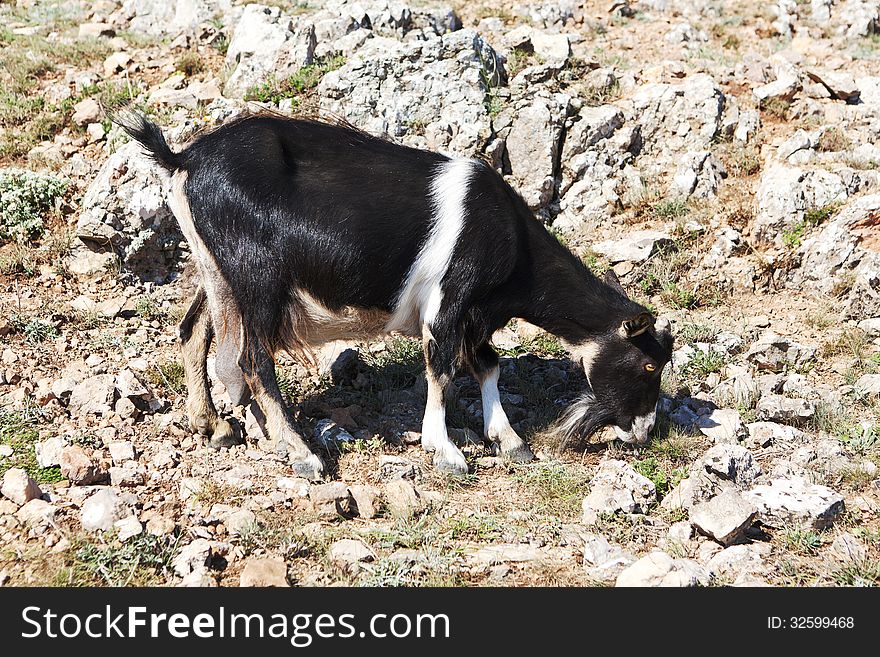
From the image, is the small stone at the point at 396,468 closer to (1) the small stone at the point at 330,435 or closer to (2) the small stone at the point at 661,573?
(1) the small stone at the point at 330,435

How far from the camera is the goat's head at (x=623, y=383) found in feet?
18.7

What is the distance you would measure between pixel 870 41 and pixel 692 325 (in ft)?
19.7

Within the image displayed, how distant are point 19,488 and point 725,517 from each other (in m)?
3.82

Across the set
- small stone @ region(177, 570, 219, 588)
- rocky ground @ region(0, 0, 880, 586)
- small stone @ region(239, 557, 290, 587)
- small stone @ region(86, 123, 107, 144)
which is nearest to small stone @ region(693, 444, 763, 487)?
rocky ground @ region(0, 0, 880, 586)

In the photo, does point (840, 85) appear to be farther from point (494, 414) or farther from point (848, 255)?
point (494, 414)

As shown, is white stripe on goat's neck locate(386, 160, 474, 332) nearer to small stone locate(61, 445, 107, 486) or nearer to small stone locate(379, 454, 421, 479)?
small stone locate(379, 454, 421, 479)

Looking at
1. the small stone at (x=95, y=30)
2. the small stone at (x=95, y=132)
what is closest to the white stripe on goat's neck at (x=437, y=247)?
the small stone at (x=95, y=132)

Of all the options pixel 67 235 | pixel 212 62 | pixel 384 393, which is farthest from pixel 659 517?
pixel 212 62

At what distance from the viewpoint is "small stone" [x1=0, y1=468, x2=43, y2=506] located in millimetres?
4422

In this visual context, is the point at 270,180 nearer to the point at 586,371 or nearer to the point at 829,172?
the point at 586,371

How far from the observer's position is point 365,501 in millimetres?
4867

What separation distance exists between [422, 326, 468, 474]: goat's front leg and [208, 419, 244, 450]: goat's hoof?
1295 millimetres

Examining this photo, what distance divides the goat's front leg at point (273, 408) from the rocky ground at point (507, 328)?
0.49 feet

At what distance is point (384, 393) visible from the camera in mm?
6246
